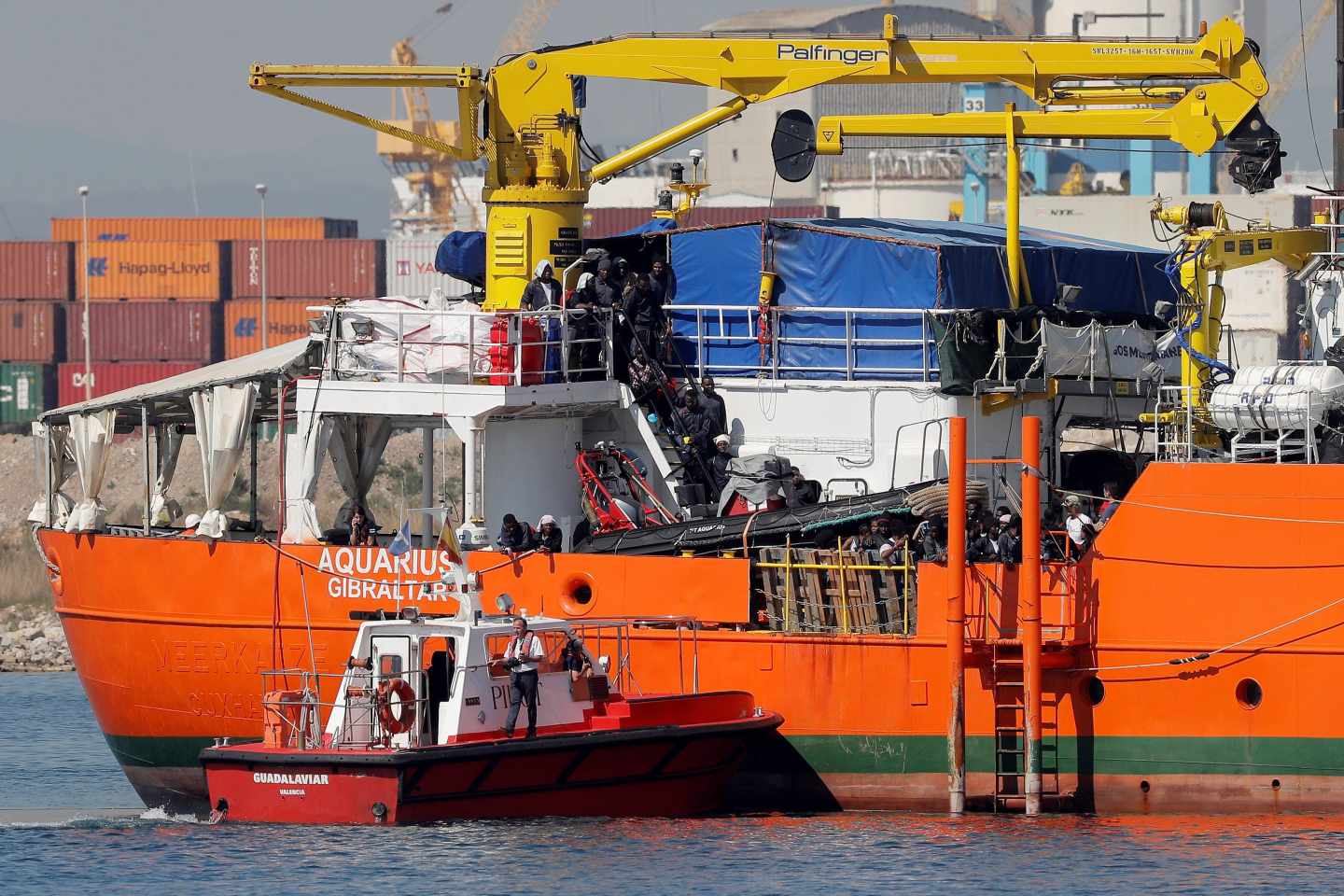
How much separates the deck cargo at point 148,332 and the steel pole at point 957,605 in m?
49.6

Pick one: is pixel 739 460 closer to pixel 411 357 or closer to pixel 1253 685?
pixel 411 357

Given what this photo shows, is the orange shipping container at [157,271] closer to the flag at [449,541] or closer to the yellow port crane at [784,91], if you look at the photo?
the yellow port crane at [784,91]

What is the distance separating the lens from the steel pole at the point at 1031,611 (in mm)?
19797

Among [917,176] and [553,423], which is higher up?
[917,176]

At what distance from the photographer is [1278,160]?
75.0ft

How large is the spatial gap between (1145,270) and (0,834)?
1445 centimetres

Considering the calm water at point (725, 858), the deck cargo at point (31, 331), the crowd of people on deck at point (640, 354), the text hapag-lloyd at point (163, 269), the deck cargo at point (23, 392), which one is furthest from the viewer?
the text hapag-lloyd at point (163, 269)

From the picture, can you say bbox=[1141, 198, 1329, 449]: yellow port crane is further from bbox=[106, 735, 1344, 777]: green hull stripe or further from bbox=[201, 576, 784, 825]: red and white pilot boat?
bbox=[201, 576, 784, 825]: red and white pilot boat

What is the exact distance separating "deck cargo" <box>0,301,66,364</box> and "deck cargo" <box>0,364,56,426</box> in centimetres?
74

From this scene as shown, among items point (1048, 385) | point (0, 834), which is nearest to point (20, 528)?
point (0, 834)

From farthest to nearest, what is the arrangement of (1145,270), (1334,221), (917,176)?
1. (917,176)
2. (1145,270)
3. (1334,221)

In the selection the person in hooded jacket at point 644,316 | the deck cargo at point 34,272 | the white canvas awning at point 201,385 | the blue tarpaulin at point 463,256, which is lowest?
the white canvas awning at point 201,385

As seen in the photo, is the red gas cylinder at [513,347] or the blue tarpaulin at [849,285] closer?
the red gas cylinder at [513,347]

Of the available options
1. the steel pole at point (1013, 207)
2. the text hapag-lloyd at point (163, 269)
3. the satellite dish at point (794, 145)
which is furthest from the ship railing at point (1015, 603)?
the text hapag-lloyd at point (163, 269)
